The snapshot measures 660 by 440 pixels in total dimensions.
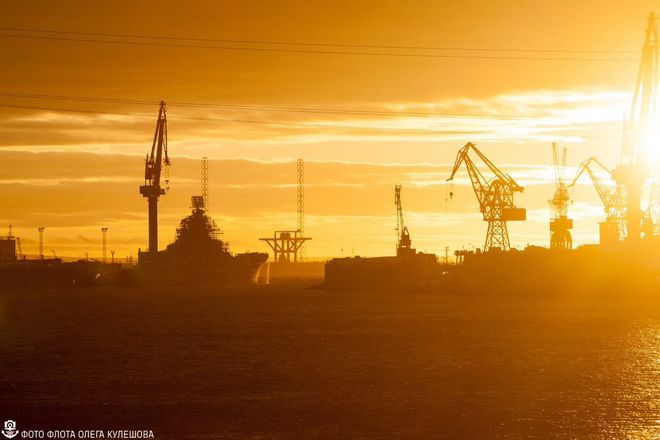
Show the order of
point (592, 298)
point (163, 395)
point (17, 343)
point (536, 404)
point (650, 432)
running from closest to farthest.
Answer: point (650, 432) < point (536, 404) < point (163, 395) < point (17, 343) < point (592, 298)

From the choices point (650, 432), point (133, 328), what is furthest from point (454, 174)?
point (650, 432)

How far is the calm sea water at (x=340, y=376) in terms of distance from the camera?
39.7 m

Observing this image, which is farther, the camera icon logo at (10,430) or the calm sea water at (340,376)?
the calm sea water at (340,376)

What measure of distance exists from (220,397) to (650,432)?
20211 millimetres

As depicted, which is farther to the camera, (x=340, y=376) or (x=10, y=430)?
(x=340, y=376)

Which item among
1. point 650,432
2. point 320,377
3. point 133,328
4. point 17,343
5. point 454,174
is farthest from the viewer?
point 454,174

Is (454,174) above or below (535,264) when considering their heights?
above

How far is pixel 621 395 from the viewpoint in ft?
152

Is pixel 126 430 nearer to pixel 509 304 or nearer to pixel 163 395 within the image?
pixel 163 395

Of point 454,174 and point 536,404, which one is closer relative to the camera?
point 536,404

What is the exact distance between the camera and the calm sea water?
130 ft

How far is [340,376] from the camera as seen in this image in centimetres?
5403

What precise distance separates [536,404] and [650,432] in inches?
316

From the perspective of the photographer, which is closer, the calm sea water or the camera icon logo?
the camera icon logo
